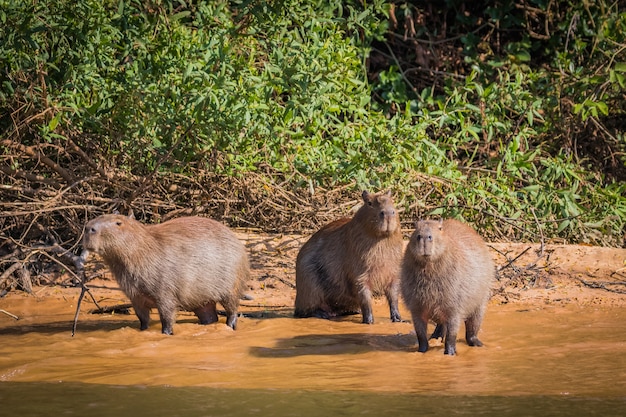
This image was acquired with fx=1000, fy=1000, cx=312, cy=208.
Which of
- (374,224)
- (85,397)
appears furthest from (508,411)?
(374,224)

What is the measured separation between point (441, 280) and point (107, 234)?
2.18 meters

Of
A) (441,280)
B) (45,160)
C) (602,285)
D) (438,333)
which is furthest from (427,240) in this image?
(45,160)

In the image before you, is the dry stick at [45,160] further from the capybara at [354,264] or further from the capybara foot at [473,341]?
the capybara foot at [473,341]

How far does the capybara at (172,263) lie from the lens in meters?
6.50

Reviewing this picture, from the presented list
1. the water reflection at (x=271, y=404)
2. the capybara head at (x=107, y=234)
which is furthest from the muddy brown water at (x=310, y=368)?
the capybara head at (x=107, y=234)

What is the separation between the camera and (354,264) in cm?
713

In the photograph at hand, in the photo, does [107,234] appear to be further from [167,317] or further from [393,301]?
[393,301]

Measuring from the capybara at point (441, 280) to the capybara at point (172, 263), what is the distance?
1.40 metres

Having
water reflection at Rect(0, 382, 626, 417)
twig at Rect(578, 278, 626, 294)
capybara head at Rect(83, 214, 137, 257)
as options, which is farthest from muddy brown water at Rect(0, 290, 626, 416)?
capybara head at Rect(83, 214, 137, 257)

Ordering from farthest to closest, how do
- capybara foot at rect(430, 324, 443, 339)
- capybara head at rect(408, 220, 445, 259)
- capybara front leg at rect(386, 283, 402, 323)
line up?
capybara front leg at rect(386, 283, 402, 323), capybara foot at rect(430, 324, 443, 339), capybara head at rect(408, 220, 445, 259)

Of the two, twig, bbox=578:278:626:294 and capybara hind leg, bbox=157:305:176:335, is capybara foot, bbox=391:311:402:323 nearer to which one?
capybara hind leg, bbox=157:305:176:335

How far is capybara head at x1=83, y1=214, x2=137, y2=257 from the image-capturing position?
643 cm

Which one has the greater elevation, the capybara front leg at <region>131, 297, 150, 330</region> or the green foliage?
the green foliage

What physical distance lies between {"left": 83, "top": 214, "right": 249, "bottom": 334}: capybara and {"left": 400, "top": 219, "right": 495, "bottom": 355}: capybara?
140 centimetres
